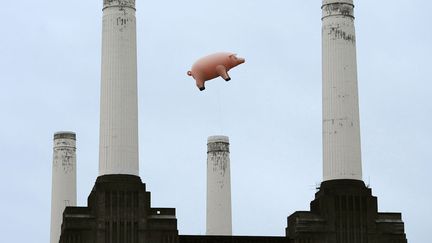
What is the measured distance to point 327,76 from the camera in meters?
86.1

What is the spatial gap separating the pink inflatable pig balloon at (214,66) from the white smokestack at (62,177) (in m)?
30.9

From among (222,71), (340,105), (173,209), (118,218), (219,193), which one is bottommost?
(118,218)

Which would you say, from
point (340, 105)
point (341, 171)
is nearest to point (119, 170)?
point (341, 171)

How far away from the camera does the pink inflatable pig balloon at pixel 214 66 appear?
81750 mm

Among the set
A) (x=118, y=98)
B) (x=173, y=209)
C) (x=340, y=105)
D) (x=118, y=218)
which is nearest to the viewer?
(x=118, y=218)

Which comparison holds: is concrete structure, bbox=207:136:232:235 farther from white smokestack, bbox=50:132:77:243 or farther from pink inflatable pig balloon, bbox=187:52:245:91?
pink inflatable pig balloon, bbox=187:52:245:91

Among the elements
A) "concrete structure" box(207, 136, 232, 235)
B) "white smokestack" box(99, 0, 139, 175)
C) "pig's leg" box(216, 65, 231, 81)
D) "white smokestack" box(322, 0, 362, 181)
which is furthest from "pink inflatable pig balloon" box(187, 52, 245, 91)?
"concrete structure" box(207, 136, 232, 235)

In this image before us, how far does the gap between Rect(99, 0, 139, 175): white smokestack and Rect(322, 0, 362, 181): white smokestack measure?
12.7 m

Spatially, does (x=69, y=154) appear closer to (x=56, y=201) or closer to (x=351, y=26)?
(x=56, y=201)

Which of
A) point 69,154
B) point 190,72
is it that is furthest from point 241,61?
point 69,154

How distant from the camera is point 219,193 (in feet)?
364

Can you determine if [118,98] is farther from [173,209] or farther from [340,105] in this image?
[340,105]

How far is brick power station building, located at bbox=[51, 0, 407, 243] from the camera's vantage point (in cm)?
8181

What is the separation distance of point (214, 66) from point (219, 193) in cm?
3080
